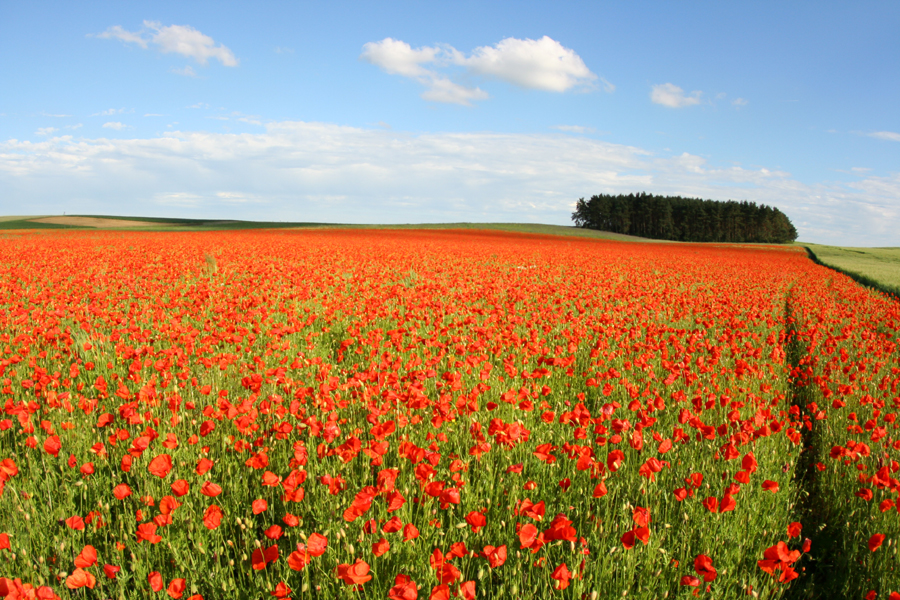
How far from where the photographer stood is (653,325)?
7789 mm

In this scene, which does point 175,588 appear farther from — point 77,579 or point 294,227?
point 294,227

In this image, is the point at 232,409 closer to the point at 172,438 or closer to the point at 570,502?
the point at 172,438

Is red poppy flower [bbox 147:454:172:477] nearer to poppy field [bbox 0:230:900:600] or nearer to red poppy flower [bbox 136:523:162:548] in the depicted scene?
poppy field [bbox 0:230:900:600]

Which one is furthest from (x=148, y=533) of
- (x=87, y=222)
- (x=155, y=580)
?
(x=87, y=222)

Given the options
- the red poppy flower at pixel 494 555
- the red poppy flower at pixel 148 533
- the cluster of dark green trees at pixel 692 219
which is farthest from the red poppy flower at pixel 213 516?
the cluster of dark green trees at pixel 692 219

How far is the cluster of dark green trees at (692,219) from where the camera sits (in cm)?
9062

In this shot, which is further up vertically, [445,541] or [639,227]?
[639,227]

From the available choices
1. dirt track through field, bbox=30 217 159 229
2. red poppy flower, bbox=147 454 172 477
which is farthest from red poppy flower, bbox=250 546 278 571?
dirt track through field, bbox=30 217 159 229

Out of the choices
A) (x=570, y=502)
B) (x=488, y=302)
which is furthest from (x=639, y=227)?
(x=570, y=502)

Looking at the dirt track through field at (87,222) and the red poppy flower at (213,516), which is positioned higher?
the dirt track through field at (87,222)

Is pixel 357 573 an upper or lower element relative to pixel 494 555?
upper

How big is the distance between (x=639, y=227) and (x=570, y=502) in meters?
100.0

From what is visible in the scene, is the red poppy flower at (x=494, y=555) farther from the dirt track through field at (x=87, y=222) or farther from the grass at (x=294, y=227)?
the dirt track through field at (x=87, y=222)

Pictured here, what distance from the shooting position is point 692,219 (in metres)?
91.6
